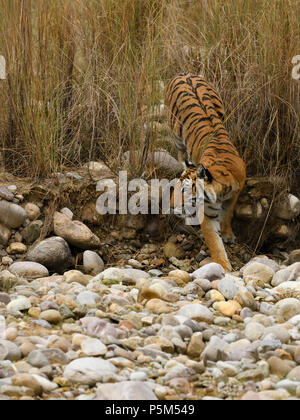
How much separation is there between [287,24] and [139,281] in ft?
7.40

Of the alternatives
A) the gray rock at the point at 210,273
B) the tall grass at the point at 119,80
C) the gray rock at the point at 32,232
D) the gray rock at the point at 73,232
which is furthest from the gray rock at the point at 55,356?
the tall grass at the point at 119,80

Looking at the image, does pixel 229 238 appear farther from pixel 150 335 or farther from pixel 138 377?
pixel 138 377

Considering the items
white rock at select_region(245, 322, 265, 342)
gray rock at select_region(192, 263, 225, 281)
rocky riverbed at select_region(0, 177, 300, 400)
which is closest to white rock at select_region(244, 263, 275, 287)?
rocky riverbed at select_region(0, 177, 300, 400)

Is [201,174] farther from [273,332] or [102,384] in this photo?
[102,384]

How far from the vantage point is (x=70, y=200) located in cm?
426

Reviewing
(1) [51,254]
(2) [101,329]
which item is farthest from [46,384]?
(1) [51,254]

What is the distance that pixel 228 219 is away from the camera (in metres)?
4.35

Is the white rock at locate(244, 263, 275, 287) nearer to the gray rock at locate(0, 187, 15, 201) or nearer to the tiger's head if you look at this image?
the tiger's head

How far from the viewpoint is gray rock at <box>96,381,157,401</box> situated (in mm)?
2137

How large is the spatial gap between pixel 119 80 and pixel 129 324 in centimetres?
230

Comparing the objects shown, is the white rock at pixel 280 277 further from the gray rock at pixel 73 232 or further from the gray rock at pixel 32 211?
the gray rock at pixel 32 211

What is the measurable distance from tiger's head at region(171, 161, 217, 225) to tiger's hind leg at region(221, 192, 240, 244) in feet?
0.78

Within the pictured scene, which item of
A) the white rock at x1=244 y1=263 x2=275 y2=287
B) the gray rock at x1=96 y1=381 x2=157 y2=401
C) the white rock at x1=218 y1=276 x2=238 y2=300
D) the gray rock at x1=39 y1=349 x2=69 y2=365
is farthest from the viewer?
the white rock at x1=244 y1=263 x2=275 y2=287

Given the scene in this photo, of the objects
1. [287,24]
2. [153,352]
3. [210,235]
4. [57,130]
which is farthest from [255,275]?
[287,24]
